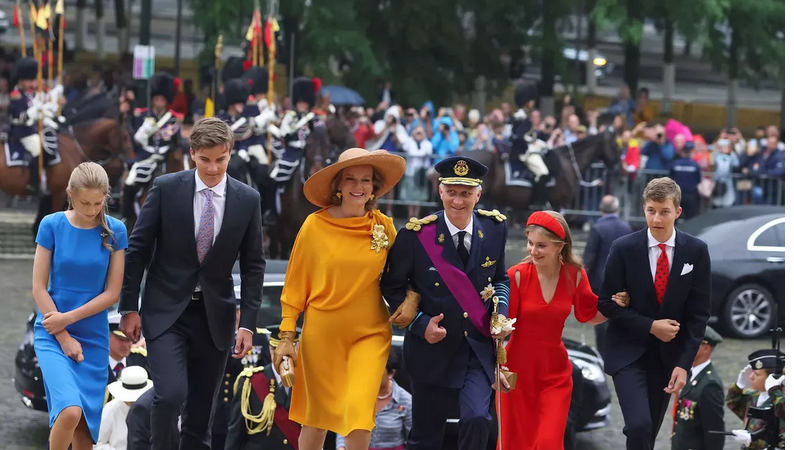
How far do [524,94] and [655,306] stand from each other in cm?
1659

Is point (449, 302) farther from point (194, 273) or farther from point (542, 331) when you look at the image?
point (194, 273)

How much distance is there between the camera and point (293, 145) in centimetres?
2100

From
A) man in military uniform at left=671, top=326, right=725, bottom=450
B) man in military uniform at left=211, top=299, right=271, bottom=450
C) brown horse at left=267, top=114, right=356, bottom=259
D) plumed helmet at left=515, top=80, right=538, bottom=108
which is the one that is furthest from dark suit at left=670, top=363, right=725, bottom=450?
Answer: plumed helmet at left=515, top=80, right=538, bottom=108

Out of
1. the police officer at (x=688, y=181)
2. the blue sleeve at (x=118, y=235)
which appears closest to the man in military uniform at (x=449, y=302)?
the blue sleeve at (x=118, y=235)

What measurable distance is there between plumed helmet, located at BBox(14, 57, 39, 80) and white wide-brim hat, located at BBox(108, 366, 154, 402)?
525 inches

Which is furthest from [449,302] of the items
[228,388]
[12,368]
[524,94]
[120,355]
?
[524,94]

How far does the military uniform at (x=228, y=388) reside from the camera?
1054 centimetres

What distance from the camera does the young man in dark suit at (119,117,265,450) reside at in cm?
827

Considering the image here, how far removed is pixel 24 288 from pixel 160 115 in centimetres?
458

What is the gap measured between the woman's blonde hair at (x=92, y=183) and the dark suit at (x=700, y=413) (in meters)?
4.07

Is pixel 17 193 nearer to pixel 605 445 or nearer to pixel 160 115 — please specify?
pixel 160 115

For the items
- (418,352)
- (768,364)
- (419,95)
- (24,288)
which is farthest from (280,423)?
(419,95)

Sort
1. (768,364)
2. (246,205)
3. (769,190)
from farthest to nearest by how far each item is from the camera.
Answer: (769,190) → (768,364) → (246,205)

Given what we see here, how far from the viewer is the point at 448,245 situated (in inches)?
330
